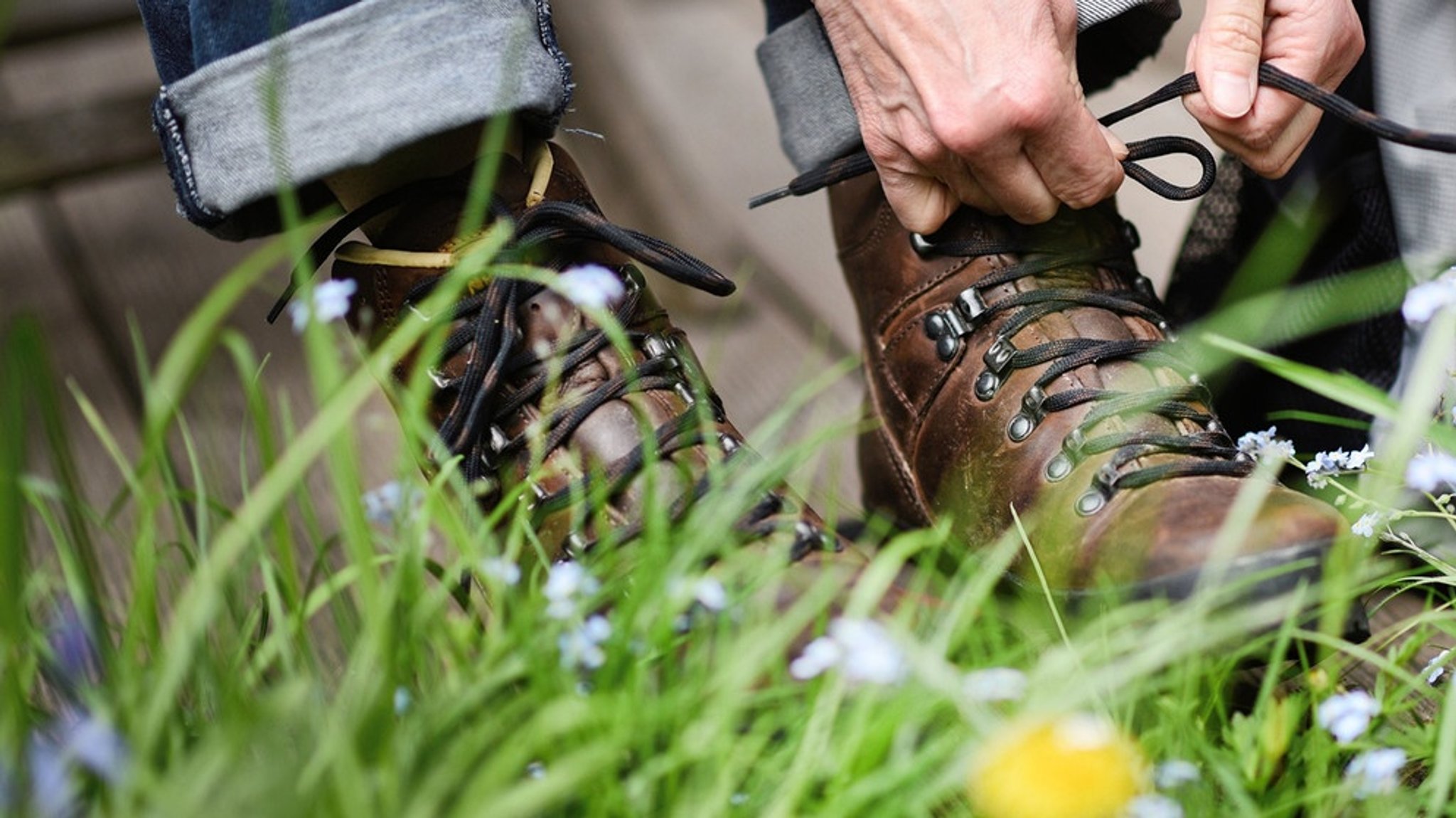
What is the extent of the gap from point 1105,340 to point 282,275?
0.91 metres

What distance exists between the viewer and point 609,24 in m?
1.69

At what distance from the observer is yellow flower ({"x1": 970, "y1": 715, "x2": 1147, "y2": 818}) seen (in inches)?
15.3

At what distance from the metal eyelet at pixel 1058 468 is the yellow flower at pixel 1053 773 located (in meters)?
0.31

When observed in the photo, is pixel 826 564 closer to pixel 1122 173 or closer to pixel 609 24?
pixel 1122 173

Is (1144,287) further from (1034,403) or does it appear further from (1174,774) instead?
(1174,774)

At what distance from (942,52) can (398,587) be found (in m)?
0.45

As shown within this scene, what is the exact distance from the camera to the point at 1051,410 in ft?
2.47

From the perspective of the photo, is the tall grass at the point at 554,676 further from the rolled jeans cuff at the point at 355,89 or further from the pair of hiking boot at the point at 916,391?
the rolled jeans cuff at the point at 355,89

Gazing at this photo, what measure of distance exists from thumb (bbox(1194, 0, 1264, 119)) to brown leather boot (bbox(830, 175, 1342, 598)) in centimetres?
13

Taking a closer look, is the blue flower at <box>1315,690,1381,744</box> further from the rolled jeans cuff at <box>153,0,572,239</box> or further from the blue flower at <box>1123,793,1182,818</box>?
the rolled jeans cuff at <box>153,0,572,239</box>

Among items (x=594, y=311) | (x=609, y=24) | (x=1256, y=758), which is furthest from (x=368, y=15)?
(x=609, y=24)

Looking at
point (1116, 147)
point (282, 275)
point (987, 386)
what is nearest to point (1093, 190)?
point (1116, 147)

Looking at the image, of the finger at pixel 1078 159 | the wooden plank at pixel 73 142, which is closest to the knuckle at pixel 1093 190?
the finger at pixel 1078 159

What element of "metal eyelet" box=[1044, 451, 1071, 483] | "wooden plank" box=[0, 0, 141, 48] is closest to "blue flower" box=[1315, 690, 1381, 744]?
"metal eyelet" box=[1044, 451, 1071, 483]
